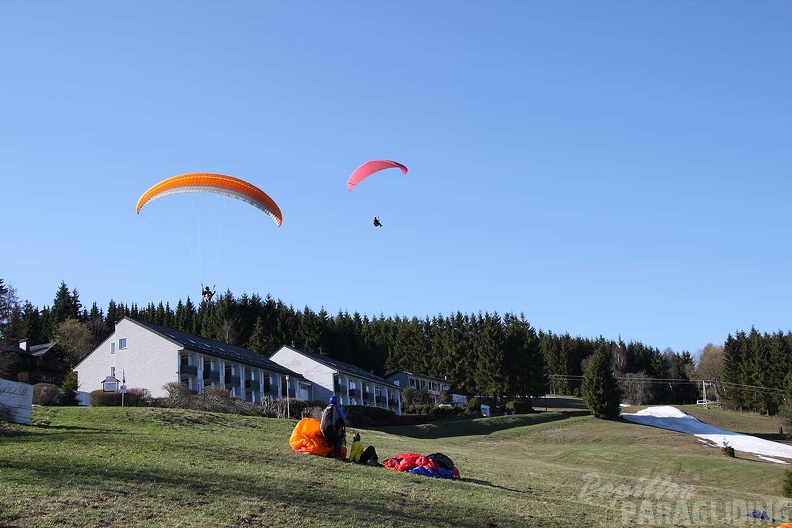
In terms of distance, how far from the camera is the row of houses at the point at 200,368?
55938mm

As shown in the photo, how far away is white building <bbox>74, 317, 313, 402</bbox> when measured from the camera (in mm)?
55656

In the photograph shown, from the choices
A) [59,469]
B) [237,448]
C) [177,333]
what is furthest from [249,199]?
[177,333]

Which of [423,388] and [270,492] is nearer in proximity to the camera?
[270,492]

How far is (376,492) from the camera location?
17.2 metres

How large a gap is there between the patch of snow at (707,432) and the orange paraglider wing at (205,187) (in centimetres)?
3732

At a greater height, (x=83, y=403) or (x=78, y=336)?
(x=78, y=336)

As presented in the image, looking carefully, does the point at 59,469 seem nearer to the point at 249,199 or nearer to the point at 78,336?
the point at 249,199

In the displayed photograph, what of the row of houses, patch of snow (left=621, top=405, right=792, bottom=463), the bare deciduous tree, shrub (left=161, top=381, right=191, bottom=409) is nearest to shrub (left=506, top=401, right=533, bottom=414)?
patch of snow (left=621, top=405, right=792, bottom=463)

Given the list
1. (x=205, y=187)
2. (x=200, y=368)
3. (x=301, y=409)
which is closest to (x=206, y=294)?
(x=205, y=187)

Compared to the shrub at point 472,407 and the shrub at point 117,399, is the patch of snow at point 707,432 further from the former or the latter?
the shrub at point 117,399

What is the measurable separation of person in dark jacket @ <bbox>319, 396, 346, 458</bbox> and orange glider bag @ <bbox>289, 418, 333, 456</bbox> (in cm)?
20

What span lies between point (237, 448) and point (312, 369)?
52.8 meters

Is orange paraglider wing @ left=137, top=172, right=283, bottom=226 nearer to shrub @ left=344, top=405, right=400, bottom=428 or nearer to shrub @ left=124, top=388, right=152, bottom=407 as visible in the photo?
shrub @ left=124, top=388, right=152, bottom=407

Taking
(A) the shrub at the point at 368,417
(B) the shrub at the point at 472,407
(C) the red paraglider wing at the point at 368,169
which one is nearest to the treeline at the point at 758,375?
(B) the shrub at the point at 472,407
